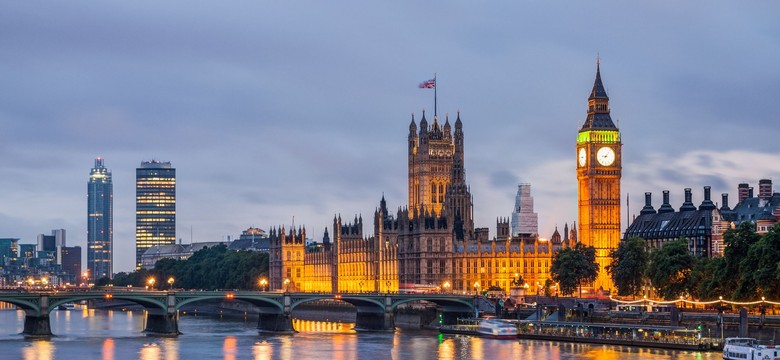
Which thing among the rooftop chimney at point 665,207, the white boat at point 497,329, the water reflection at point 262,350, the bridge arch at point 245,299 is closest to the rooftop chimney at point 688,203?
the rooftop chimney at point 665,207

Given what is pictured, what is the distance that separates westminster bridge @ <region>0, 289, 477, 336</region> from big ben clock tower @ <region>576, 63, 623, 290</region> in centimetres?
3694

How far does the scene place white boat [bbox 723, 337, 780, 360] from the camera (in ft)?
337

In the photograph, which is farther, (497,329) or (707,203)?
(707,203)

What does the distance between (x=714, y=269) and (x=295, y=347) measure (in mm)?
37732

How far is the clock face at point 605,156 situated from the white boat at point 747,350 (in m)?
88.2

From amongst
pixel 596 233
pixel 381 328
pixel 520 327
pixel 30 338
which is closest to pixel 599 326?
pixel 520 327

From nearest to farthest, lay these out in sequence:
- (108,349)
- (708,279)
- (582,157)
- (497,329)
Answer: (108,349) → (708,279) → (497,329) → (582,157)

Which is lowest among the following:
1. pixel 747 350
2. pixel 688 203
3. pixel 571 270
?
pixel 747 350

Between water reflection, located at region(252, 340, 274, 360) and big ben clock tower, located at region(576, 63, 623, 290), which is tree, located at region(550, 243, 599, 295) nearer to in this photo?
big ben clock tower, located at region(576, 63, 623, 290)

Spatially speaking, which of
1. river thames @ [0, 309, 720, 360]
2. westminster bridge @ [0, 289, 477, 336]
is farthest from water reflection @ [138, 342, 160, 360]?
westminster bridge @ [0, 289, 477, 336]

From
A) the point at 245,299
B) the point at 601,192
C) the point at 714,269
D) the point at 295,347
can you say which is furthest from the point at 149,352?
the point at 601,192

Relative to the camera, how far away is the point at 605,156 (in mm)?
196750

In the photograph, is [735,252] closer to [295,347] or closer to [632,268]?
[632,268]

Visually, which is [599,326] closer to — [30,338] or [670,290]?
[670,290]
